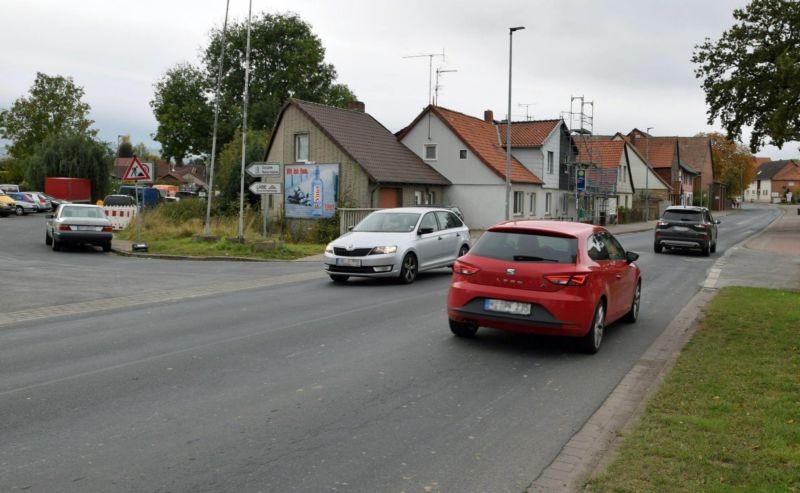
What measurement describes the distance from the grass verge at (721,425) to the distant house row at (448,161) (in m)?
26.0

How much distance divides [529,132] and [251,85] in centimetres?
2558

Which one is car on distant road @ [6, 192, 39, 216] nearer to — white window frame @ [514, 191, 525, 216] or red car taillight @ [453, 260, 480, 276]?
white window frame @ [514, 191, 525, 216]

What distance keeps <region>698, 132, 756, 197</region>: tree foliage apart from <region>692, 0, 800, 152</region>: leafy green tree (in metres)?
68.5

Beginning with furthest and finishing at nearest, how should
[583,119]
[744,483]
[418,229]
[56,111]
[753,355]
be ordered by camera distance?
[56,111], [583,119], [418,229], [753,355], [744,483]

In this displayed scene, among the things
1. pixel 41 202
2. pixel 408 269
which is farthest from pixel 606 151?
pixel 408 269

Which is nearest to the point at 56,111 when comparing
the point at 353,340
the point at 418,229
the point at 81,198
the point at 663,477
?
the point at 81,198

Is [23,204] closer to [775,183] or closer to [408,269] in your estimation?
[408,269]

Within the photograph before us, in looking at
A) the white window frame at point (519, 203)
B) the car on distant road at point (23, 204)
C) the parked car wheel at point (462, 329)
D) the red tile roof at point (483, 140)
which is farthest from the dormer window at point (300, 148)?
the parked car wheel at point (462, 329)

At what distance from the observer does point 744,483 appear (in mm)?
4363

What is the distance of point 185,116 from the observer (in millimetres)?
63469

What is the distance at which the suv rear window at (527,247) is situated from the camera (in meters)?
8.66

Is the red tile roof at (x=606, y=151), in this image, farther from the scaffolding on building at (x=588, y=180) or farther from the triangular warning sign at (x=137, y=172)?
the triangular warning sign at (x=137, y=172)

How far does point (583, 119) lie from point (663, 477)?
181 ft

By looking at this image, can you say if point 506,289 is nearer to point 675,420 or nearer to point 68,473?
point 675,420
